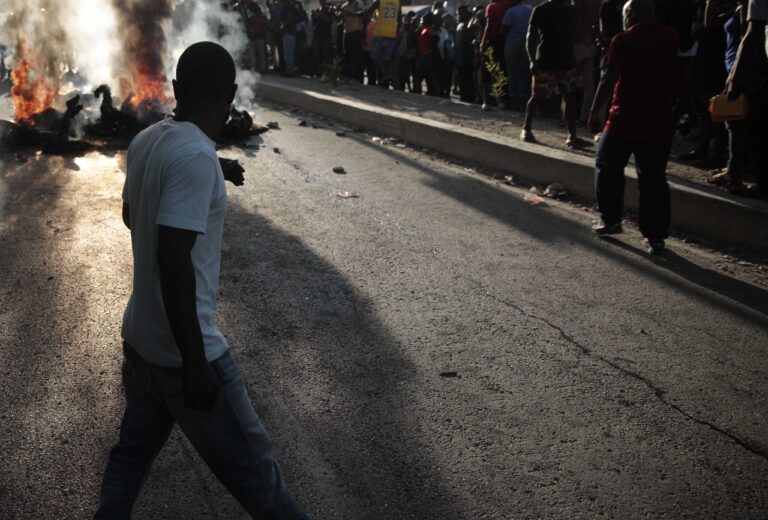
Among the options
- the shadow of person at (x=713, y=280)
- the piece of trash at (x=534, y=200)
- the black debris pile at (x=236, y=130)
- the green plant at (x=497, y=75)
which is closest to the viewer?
the shadow of person at (x=713, y=280)

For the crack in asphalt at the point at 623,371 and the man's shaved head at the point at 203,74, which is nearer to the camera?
the man's shaved head at the point at 203,74

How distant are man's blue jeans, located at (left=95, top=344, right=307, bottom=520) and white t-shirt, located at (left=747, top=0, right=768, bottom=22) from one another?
496 cm

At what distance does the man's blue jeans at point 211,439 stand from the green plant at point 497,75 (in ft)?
34.5

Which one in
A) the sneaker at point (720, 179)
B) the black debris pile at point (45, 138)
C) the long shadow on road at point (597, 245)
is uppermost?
the sneaker at point (720, 179)

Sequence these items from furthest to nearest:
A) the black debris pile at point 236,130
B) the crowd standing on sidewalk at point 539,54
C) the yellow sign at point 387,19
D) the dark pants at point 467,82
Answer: the yellow sign at point 387,19
the dark pants at point 467,82
the black debris pile at point 236,130
the crowd standing on sidewalk at point 539,54

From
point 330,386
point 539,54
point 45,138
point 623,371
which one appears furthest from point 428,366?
point 45,138

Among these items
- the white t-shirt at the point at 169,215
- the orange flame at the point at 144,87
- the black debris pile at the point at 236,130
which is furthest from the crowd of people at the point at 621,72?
the orange flame at the point at 144,87

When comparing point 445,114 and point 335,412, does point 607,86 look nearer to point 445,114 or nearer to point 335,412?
point 335,412

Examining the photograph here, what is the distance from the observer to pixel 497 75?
1207 cm

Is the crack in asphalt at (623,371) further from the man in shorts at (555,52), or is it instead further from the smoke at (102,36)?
the smoke at (102,36)

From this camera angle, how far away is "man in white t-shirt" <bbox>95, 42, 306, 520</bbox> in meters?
1.86

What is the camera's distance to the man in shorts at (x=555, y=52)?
834 cm

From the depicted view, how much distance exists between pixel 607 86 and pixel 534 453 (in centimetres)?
361

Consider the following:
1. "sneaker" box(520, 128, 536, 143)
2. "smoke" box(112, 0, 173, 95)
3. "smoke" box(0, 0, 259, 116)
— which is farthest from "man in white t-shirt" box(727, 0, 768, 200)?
"smoke" box(112, 0, 173, 95)
